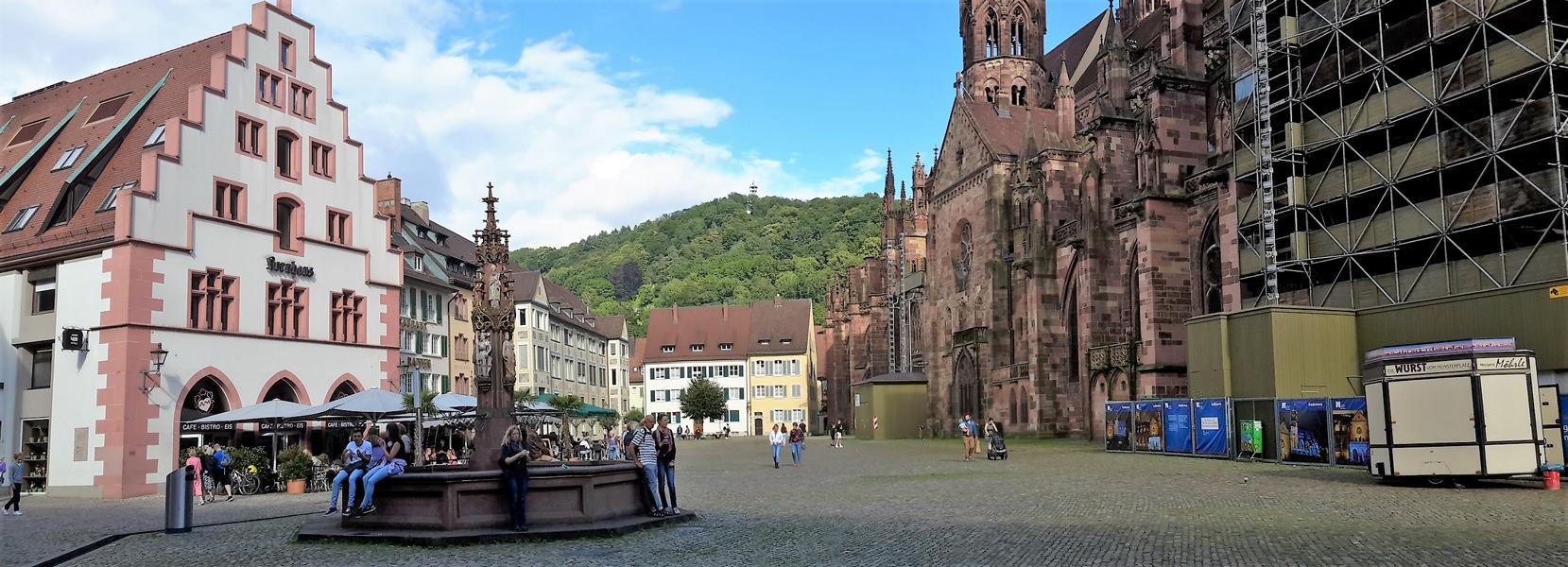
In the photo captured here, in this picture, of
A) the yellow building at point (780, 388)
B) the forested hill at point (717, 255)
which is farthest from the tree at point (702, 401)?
the forested hill at point (717, 255)

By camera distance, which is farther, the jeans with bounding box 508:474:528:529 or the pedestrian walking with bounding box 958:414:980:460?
the pedestrian walking with bounding box 958:414:980:460

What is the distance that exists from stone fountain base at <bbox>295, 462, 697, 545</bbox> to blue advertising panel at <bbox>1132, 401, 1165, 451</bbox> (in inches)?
871

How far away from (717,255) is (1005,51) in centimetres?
8770

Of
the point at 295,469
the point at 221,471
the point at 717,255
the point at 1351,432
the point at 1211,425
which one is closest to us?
the point at 1351,432

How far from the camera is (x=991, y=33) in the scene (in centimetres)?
7700

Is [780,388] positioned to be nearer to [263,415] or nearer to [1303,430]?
[263,415]

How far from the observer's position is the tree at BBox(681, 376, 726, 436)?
99.9 meters

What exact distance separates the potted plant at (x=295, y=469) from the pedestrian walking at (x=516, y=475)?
1602 cm

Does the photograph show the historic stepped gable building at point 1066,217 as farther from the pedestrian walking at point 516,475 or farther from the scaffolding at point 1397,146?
the pedestrian walking at point 516,475

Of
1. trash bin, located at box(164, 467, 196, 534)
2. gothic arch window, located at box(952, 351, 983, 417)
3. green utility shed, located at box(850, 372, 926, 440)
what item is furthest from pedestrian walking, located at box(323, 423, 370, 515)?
green utility shed, located at box(850, 372, 926, 440)

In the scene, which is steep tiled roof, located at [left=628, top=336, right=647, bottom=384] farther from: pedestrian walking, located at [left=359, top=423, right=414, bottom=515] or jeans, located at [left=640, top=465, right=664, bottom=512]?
jeans, located at [left=640, top=465, right=664, bottom=512]

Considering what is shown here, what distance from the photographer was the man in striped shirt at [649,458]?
1672 cm

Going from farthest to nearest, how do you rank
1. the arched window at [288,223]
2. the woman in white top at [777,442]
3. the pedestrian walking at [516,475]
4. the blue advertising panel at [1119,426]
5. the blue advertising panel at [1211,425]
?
the blue advertising panel at [1119,426] → the woman in white top at [777,442] → the arched window at [288,223] → the blue advertising panel at [1211,425] → the pedestrian walking at [516,475]

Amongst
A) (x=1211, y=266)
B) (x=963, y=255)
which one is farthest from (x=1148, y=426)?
(x=963, y=255)
